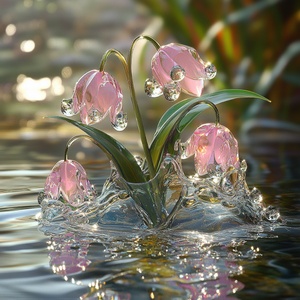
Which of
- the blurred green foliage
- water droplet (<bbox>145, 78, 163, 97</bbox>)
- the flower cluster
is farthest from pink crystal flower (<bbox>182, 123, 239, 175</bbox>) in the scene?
the blurred green foliage

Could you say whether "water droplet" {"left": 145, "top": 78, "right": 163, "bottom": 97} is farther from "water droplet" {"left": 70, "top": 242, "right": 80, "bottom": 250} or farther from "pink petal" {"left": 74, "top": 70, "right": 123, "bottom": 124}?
"water droplet" {"left": 70, "top": 242, "right": 80, "bottom": 250}

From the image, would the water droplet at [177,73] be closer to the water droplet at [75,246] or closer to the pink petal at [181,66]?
the pink petal at [181,66]

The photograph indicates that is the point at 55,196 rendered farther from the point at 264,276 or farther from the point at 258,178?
the point at 258,178

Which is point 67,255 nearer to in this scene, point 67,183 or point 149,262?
point 149,262

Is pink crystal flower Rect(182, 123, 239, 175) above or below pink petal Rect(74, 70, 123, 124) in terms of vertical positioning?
below

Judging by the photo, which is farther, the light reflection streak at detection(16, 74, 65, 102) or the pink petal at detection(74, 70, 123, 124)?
the light reflection streak at detection(16, 74, 65, 102)

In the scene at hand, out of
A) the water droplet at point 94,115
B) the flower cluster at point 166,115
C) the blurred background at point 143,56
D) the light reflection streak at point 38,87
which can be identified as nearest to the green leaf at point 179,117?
the flower cluster at point 166,115

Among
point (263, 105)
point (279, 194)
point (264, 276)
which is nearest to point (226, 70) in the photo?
point (263, 105)
